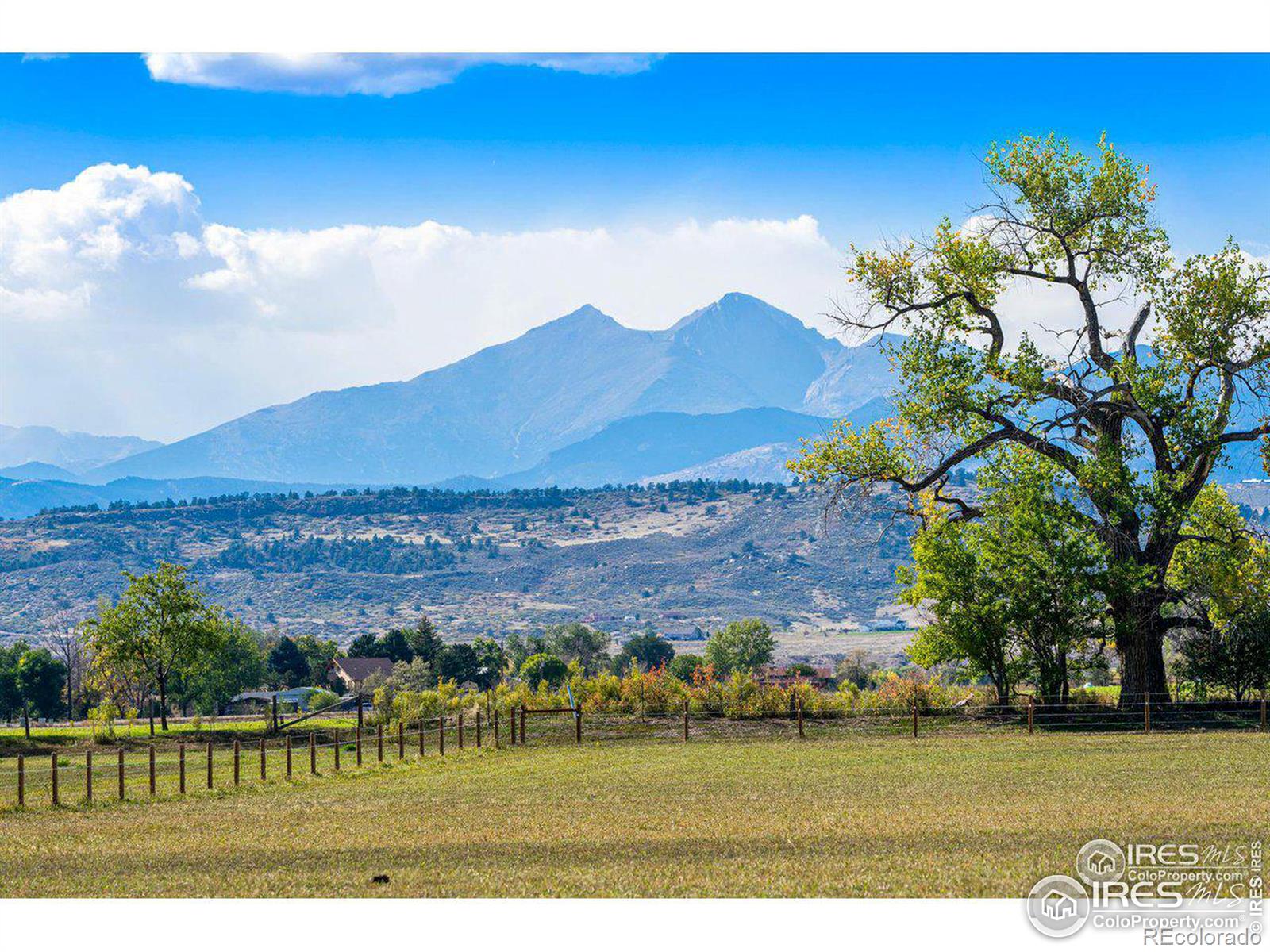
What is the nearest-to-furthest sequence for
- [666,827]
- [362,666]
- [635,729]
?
1. [666,827]
2. [635,729]
3. [362,666]

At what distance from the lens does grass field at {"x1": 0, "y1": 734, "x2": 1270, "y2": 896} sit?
40.7 ft

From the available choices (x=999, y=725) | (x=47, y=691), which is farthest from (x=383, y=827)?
(x=47, y=691)

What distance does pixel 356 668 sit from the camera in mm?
111312

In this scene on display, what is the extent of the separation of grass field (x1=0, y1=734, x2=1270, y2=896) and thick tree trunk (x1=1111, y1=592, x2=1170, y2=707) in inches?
296

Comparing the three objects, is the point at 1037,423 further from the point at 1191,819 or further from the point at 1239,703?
the point at 1191,819

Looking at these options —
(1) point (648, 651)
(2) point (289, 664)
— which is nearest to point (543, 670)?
(1) point (648, 651)

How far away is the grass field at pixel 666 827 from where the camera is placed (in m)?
12.4

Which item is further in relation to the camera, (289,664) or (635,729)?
(289,664)

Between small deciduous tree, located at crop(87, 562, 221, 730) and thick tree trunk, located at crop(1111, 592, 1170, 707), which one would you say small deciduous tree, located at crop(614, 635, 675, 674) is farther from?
thick tree trunk, located at crop(1111, 592, 1170, 707)

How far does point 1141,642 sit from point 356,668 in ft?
283

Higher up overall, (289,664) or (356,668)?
(289,664)

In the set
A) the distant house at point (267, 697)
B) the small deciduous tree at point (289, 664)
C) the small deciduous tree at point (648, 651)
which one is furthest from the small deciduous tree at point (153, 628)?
the small deciduous tree at point (648, 651)

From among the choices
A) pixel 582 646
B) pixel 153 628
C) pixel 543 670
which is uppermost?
pixel 153 628

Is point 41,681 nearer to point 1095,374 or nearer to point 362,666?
point 362,666
